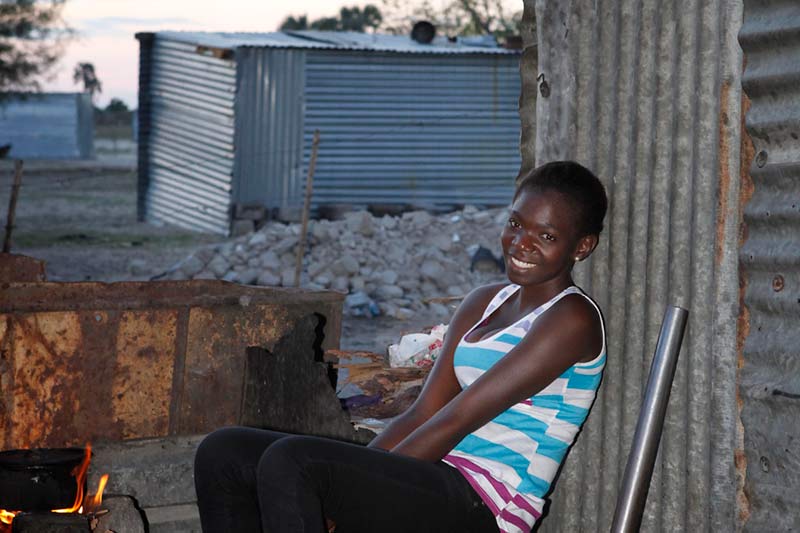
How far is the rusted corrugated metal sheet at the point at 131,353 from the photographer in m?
5.07

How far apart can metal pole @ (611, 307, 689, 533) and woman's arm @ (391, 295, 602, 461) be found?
0.23 meters

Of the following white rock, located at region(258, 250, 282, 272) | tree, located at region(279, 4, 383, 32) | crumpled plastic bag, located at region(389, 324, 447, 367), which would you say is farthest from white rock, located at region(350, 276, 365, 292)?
tree, located at region(279, 4, 383, 32)

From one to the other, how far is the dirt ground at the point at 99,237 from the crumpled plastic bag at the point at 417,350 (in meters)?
3.80

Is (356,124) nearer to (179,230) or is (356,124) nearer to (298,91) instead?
(298,91)

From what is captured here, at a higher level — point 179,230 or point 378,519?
point 378,519

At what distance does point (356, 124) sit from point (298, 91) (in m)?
1.33

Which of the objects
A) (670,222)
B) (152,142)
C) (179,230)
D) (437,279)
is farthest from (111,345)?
(152,142)

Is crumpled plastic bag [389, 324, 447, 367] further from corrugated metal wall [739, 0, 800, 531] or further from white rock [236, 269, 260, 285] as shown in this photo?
white rock [236, 269, 260, 285]

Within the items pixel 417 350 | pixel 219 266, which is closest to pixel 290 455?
pixel 417 350

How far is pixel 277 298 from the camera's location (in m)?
5.52

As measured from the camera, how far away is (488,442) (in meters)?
3.00

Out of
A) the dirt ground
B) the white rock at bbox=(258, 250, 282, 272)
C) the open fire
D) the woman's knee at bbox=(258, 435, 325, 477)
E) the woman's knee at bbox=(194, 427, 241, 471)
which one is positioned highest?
the woman's knee at bbox=(258, 435, 325, 477)

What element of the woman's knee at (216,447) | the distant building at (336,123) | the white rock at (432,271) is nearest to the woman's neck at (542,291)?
the woman's knee at (216,447)

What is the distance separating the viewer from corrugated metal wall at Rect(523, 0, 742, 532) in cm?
279
